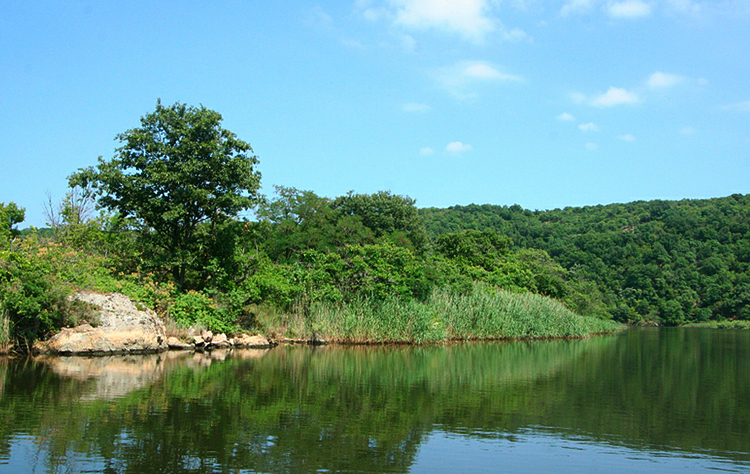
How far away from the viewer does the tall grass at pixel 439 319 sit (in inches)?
949

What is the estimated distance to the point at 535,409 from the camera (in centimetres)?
1080

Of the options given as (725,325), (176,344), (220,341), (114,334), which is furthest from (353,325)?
(725,325)

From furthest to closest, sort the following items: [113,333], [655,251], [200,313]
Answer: [655,251]
[200,313]
[113,333]

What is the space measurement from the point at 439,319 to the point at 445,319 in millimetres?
596

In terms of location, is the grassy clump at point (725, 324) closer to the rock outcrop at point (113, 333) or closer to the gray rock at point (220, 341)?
the gray rock at point (220, 341)

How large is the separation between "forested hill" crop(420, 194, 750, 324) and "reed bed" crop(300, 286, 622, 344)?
36028 millimetres

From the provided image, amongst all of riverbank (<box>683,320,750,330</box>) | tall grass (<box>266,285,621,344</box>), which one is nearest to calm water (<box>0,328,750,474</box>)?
tall grass (<box>266,285,621,344</box>)

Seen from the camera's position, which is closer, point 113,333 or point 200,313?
point 113,333

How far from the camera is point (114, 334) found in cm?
1852

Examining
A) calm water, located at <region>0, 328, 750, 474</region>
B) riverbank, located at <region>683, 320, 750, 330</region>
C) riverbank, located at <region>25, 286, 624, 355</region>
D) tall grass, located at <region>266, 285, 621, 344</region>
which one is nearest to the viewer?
calm water, located at <region>0, 328, 750, 474</region>

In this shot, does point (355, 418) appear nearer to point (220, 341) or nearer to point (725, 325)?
point (220, 341)

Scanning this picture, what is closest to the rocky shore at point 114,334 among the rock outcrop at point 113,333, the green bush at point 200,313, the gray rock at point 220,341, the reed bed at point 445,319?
the rock outcrop at point 113,333

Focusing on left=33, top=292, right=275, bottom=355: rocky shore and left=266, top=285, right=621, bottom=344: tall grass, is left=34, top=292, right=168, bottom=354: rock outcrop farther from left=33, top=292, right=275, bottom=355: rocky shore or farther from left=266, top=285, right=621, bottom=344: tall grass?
left=266, top=285, right=621, bottom=344: tall grass

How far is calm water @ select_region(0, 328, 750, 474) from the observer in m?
7.01
